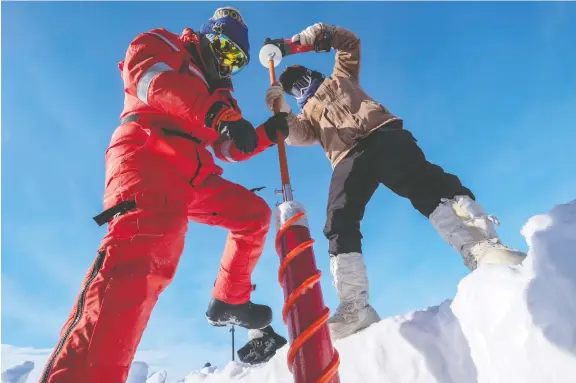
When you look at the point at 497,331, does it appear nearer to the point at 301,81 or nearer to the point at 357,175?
the point at 357,175

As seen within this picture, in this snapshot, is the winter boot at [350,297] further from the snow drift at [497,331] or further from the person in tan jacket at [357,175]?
the snow drift at [497,331]

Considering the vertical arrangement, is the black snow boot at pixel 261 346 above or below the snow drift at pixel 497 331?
above

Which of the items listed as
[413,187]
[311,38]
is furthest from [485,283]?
[311,38]

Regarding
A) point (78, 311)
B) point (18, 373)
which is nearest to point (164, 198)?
point (78, 311)

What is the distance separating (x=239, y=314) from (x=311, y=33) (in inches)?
100

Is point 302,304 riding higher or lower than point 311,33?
lower

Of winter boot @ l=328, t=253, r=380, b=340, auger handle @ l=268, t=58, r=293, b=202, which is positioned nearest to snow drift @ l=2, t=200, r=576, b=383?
winter boot @ l=328, t=253, r=380, b=340

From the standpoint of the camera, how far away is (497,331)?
1.43 meters

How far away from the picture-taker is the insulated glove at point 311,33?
11.9 feet

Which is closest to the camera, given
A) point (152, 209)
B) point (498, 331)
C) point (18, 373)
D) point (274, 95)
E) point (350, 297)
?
point (498, 331)

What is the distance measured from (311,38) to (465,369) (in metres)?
2.96

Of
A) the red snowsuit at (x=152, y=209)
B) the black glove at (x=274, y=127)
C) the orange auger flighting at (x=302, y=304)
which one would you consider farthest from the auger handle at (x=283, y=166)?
the orange auger flighting at (x=302, y=304)

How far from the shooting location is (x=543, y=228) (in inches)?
59.8

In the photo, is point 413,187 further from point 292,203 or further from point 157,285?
point 157,285
